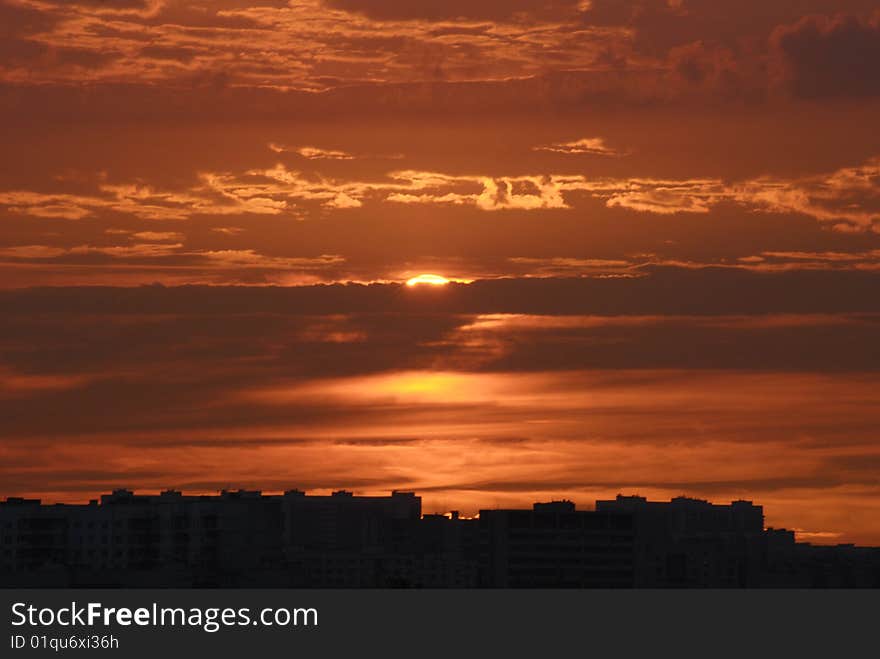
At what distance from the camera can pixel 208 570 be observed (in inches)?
7766
